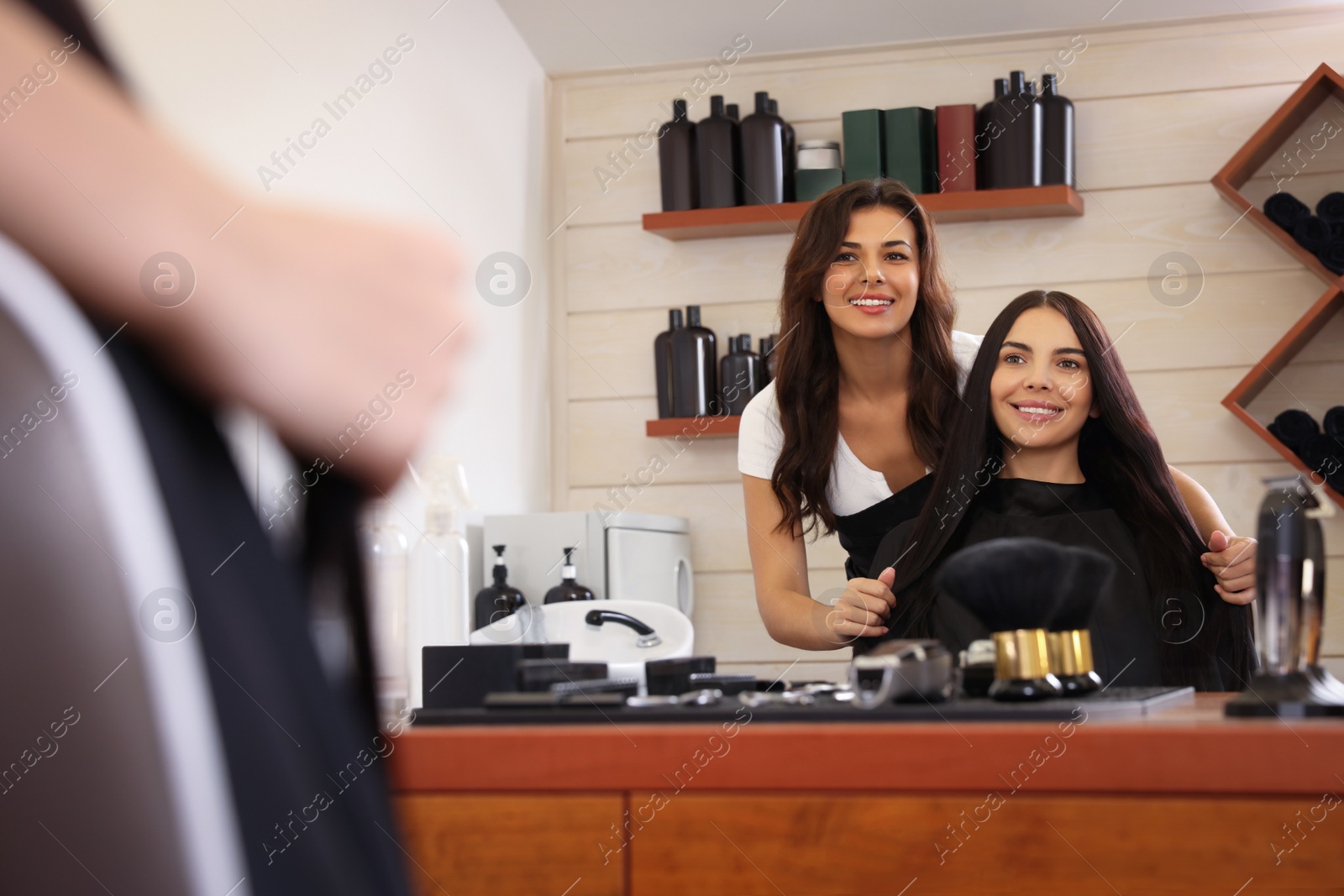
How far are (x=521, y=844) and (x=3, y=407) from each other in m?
0.72

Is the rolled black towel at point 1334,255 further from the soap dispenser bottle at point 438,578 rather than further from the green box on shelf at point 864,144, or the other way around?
the soap dispenser bottle at point 438,578

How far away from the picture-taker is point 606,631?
8.14 ft

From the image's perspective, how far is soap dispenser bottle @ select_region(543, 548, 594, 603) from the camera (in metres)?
2.70

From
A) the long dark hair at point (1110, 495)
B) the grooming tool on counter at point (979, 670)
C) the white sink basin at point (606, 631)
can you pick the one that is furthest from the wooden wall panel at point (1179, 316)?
the grooming tool on counter at point (979, 670)

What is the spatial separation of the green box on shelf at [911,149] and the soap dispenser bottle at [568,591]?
4.62 feet

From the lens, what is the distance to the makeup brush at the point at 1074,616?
3.14 ft

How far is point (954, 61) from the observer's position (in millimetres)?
3391

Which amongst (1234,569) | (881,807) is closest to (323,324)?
(881,807)

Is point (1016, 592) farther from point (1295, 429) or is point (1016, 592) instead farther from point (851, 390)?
point (1295, 429)

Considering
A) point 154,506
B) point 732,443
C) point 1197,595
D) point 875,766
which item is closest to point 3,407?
point 154,506

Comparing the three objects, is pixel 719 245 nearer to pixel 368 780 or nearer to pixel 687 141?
pixel 687 141

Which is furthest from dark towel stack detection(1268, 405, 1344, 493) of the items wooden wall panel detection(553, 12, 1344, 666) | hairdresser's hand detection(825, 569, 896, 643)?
hairdresser's hand detection(825, 569, 896, 643)

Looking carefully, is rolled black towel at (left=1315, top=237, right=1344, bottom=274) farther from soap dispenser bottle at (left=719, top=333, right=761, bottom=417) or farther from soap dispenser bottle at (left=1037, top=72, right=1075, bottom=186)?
soap dispenser bottle at (left=719, top=333, right=761, bottom=417)

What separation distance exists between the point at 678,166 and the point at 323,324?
3.28m
